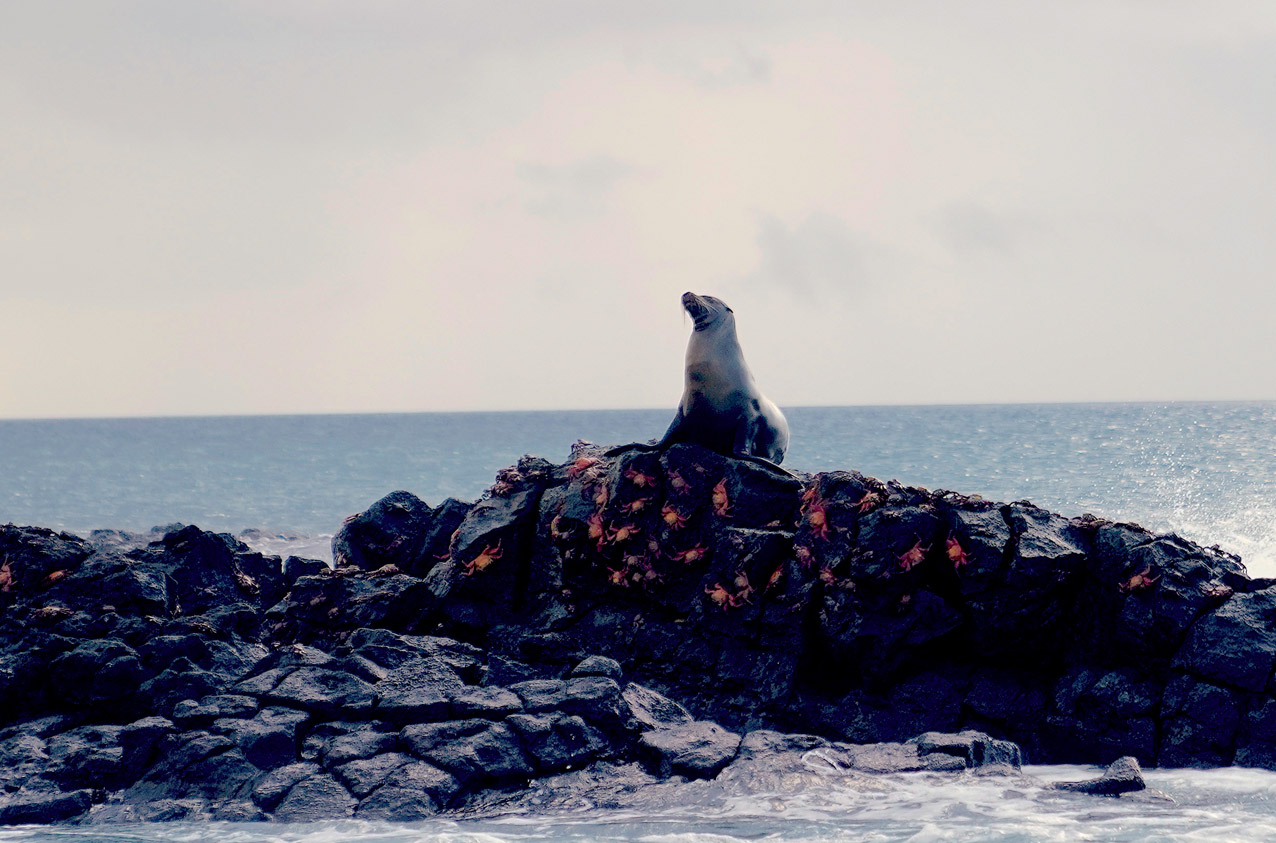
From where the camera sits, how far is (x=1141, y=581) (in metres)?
8.77

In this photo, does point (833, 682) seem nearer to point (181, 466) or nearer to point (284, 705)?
point (284, 705)

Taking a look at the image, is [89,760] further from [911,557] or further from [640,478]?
[911,557]

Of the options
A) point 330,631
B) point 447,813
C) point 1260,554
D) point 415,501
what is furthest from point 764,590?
point 1260,554

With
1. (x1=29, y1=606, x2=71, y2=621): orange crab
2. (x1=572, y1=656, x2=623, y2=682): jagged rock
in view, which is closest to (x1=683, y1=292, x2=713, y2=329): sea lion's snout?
(x1=572, y1=656, x2=623, y2=682): jagged rock

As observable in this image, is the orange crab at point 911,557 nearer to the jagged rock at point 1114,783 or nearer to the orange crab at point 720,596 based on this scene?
Result: the orange crab at point 720,596

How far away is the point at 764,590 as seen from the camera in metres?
9.61

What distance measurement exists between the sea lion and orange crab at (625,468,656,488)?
321 millimetres

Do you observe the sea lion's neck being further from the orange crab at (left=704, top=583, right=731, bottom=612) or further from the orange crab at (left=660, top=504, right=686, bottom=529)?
the orange crab at (left=704, top=583, right=731, bottom=612)

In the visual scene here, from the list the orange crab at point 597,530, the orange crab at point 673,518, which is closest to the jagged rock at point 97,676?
the orange crab at point 597,530

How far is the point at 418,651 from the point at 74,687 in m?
2.81

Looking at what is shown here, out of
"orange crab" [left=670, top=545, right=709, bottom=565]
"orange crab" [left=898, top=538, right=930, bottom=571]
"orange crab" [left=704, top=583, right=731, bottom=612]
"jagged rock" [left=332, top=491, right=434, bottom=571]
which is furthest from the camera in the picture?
"jagged rock" [left=332, top=491, right=434, bottom=571]

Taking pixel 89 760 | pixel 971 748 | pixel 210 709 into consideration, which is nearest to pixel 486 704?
pixel 210 709

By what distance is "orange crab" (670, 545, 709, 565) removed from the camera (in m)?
10.1

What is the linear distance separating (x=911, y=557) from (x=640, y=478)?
2.72 metres
